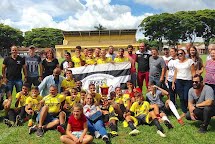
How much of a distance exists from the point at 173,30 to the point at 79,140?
68.6 meters

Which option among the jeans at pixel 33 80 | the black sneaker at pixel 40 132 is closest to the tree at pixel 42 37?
the jeans at pixel 33 80

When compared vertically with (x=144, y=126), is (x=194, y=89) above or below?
above

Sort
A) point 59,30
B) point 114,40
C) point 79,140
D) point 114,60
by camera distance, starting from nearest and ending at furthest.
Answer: point 79,140 < point 114,60 < point 114,40 < point 59,30

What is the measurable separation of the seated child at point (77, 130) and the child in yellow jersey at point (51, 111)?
3.70ft

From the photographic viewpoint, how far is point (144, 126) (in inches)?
306

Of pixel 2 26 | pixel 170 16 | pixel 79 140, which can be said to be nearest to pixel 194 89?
pixel 79 140

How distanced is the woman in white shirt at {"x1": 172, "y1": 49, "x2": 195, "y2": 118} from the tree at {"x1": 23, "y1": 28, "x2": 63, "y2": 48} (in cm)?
8950

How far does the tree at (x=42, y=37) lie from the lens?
95625 millimetres

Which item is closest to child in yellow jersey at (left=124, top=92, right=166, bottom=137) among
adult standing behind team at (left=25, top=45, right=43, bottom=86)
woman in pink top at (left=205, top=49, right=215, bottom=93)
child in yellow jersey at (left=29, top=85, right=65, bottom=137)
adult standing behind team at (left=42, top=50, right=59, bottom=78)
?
woman in pink top at (left=205, top=49, right=215, bottom=93)

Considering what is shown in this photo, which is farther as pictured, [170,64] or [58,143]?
[170,64]

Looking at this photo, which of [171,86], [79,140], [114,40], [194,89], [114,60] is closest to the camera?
[79,140]

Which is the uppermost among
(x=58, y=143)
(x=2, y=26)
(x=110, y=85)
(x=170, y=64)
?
(x=2, y=26)

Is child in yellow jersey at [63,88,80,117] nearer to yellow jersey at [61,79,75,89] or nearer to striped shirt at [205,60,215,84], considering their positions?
yellow jersey at [61,79,75,89]

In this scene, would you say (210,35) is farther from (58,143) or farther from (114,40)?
(58,143)
